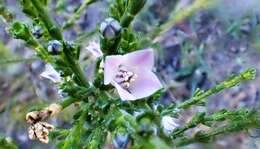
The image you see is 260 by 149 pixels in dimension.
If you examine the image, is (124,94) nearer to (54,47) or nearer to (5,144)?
(54,47)

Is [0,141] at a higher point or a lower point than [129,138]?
higher

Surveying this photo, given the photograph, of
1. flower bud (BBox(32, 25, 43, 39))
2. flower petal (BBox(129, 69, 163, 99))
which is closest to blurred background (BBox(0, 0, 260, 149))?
flower bud (BBox(32, 25, 43, 39))

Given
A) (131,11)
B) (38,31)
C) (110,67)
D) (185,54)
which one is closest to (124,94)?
(110,67)

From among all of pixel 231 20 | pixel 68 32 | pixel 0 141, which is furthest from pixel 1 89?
pixel 0 141

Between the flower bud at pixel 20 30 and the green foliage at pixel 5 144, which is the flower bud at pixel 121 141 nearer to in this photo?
the flower bud at pixel 20 30

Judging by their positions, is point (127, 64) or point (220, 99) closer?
point (127, 64)

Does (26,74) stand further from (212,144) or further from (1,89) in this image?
(212,144)
